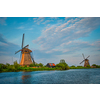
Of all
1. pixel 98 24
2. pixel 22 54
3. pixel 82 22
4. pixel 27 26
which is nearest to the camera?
pixel 98 24

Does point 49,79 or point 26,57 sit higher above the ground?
point 26,57

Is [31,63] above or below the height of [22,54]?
below

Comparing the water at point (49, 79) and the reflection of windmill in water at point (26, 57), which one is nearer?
the water at point (49, 79)

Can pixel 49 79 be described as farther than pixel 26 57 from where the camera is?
No

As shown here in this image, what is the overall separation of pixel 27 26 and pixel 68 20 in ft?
15.2

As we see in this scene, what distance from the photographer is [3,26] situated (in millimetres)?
9078

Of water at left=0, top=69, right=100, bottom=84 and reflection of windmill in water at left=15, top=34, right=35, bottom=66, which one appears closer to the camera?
water at left=0, top=69, right=100, bottom=84

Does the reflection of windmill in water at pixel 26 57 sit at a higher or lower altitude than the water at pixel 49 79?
higher

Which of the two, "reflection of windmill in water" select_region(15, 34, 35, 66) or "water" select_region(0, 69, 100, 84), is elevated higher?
"reflection of windmill in water" select_region(15, 34, 35, 66)

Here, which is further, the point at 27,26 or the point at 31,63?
the point at 31,63
